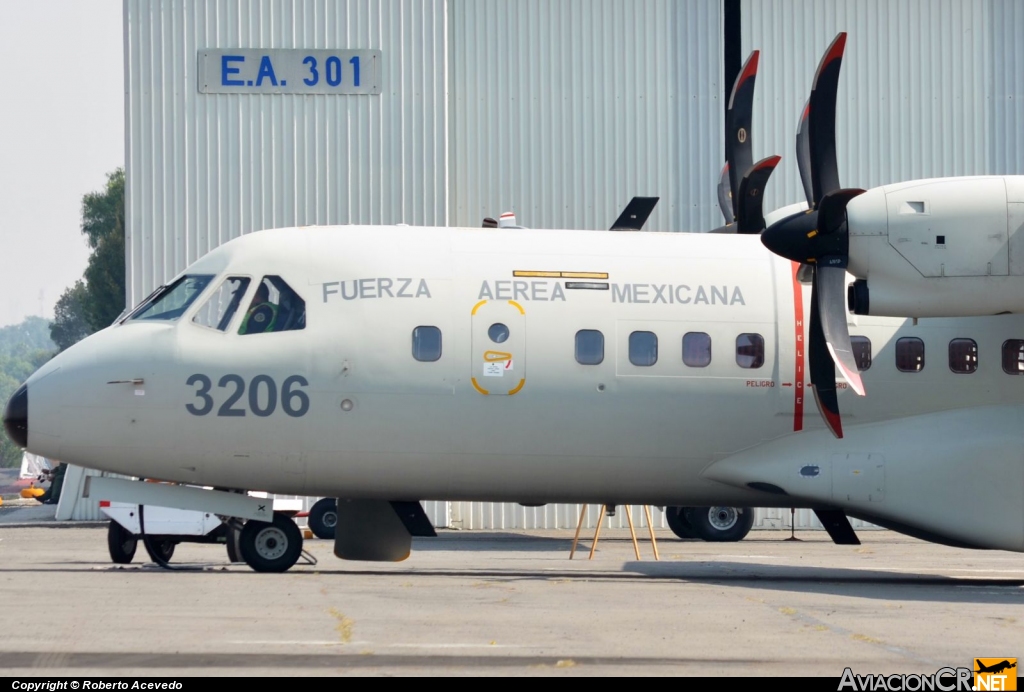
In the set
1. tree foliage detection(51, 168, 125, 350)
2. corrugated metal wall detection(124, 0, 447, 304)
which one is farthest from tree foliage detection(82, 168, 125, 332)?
corrugated metal wall detection(124, 0, 447, 304)

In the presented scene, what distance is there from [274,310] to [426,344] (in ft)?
6.49

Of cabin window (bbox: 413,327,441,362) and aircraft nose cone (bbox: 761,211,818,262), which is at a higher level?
aircraft nose cone (bbox: 761,211,818,262)

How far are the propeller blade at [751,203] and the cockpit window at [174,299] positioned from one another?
7.37 m

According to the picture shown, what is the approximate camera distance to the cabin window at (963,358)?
53.5 ft

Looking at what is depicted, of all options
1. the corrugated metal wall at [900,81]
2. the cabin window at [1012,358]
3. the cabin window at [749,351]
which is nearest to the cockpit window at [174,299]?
the cabin window at [749,351]

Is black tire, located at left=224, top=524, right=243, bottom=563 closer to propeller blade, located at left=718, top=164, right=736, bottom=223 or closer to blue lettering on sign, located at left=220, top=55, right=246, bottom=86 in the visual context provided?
propeller blade, located at left=718, top=164, right=736, bottom=223

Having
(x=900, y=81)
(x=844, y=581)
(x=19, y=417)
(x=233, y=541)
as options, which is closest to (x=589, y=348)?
(x=844, y=581)

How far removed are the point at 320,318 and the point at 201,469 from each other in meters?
2.38

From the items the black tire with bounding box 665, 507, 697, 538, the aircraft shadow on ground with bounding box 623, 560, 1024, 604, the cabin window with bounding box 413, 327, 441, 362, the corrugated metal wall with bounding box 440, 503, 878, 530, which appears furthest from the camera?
the corrugated metal wall with bounding box 440, 503, 878, 530

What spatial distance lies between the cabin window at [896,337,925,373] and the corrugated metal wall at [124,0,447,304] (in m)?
15.9

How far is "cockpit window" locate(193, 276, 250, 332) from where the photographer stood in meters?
15.8

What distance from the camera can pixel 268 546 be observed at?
16.0 m

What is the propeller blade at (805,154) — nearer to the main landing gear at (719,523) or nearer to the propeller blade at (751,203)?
the propeller blade at (751,203)

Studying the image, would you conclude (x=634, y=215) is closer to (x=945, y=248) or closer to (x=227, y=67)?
(x=945, y=248)
